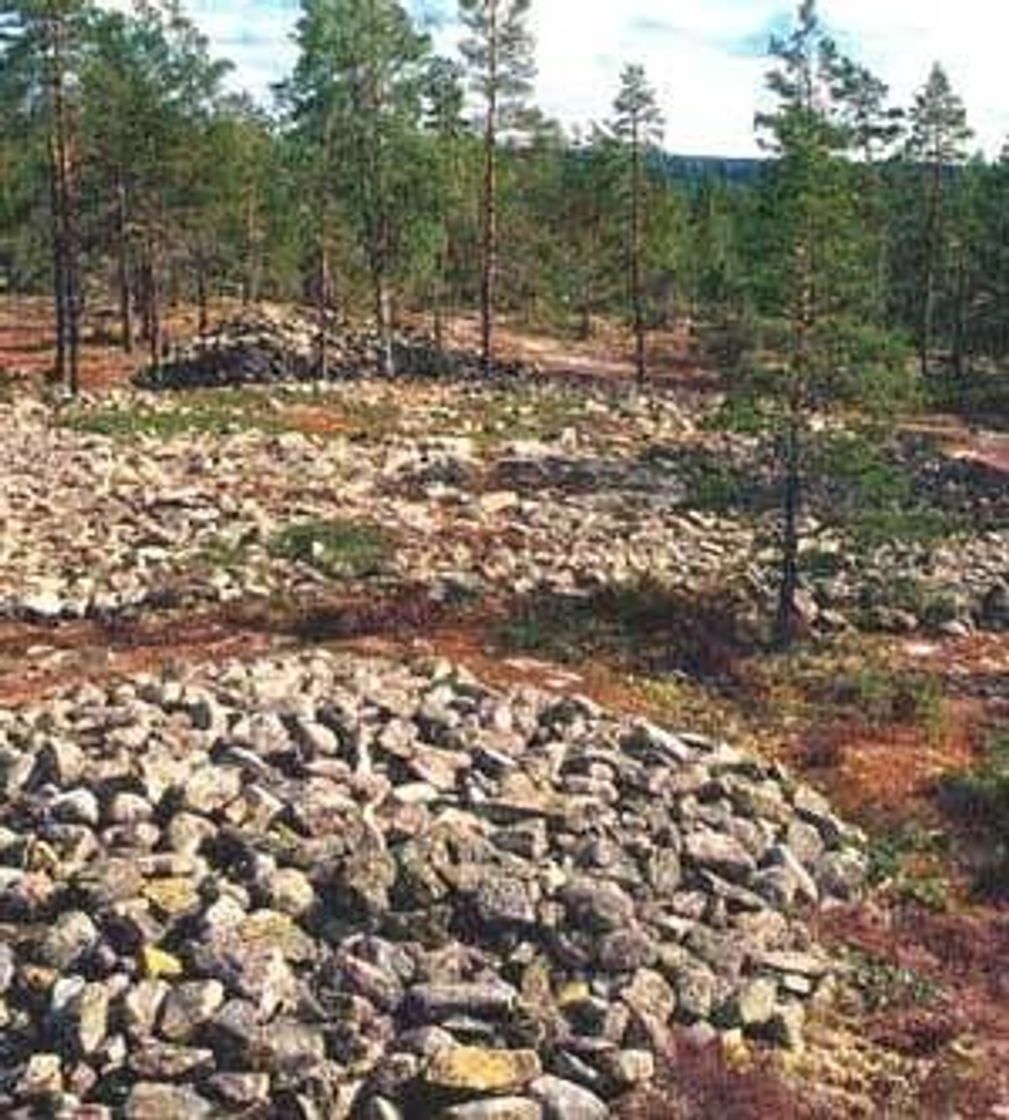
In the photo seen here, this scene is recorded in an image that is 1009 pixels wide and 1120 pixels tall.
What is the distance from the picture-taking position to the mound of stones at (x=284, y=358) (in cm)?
6300

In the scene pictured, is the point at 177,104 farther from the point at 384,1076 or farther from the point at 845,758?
the point at 384,1076

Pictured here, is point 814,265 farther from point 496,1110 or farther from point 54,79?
point 54,79

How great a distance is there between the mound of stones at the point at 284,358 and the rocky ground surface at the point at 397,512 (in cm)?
1139

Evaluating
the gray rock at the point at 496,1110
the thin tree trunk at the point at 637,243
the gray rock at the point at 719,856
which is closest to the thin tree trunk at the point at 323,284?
the thin tree trunk at the point at 637,243

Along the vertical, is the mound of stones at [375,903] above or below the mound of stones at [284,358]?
below

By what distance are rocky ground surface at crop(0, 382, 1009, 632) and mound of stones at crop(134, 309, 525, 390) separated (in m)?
11.4

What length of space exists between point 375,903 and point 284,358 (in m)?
51.8

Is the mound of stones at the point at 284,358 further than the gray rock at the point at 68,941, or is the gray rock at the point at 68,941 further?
the mound of stones at the point at 284,358

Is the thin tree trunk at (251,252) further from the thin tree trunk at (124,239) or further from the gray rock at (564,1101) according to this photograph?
the gray rock at (564,1101)

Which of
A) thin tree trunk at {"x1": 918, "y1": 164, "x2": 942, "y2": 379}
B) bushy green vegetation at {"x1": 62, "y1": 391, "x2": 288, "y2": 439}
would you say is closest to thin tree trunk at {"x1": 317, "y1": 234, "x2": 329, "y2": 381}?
bushy green vegetation at {"x1": 62, "y1": 391, "x2": 288, "y2": 439}

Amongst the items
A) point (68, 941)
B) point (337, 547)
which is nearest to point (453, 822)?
point (68, 941)

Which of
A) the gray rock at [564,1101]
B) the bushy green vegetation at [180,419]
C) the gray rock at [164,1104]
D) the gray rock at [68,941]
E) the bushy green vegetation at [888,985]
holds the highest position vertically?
the bushy green vegetation at [180,419]

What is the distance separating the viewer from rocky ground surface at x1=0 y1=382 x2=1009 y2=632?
31969 mm

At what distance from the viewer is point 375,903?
16.3m
